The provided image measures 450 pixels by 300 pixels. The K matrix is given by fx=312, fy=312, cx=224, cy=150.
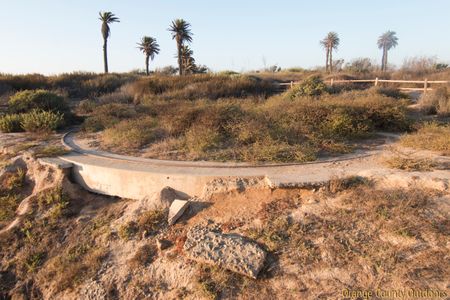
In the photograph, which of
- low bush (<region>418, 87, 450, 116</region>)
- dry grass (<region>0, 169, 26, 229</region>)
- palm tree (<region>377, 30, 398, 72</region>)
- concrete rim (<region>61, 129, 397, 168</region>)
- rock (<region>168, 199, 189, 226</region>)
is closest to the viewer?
rock (<region>168, 199, 189, 226</region>)

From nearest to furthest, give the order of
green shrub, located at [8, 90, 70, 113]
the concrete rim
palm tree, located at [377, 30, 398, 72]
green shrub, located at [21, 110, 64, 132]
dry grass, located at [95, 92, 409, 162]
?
the concrete rim → dry grass, located at [95, 92, 409, 162] → green shrub, located at [21, 110, 64, 132] → green shrub, located at [8, 90, 70, 113] → palm tree, located at [377, 30, 398, 72]

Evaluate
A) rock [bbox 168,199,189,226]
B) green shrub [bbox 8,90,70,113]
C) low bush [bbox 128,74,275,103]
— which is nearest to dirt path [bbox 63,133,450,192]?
rock [bbox 168,199,189,226]

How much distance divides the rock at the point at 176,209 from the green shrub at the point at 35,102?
344 inches

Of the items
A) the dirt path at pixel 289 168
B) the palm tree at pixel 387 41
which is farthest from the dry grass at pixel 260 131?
the palm tree at pixel 387 41

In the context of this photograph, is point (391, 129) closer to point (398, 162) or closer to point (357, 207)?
point (398, 162)

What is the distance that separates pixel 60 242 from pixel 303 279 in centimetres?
440

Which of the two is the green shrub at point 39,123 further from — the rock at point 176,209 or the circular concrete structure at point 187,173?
the rock at point 176,209

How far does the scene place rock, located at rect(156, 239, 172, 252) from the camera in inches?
195

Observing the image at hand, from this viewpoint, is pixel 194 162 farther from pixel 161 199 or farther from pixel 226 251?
pixel 226 251

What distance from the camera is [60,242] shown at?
5730 mm

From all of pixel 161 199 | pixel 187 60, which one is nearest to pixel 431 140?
pixel 161 199

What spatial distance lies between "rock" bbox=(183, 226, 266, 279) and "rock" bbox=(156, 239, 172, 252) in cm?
40

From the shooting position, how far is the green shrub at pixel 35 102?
39.6 feet

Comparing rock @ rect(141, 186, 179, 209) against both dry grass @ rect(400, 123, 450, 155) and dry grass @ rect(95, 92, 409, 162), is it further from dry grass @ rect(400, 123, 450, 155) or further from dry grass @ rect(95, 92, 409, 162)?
dry grass @ rect(400, 123, 450, 155)
